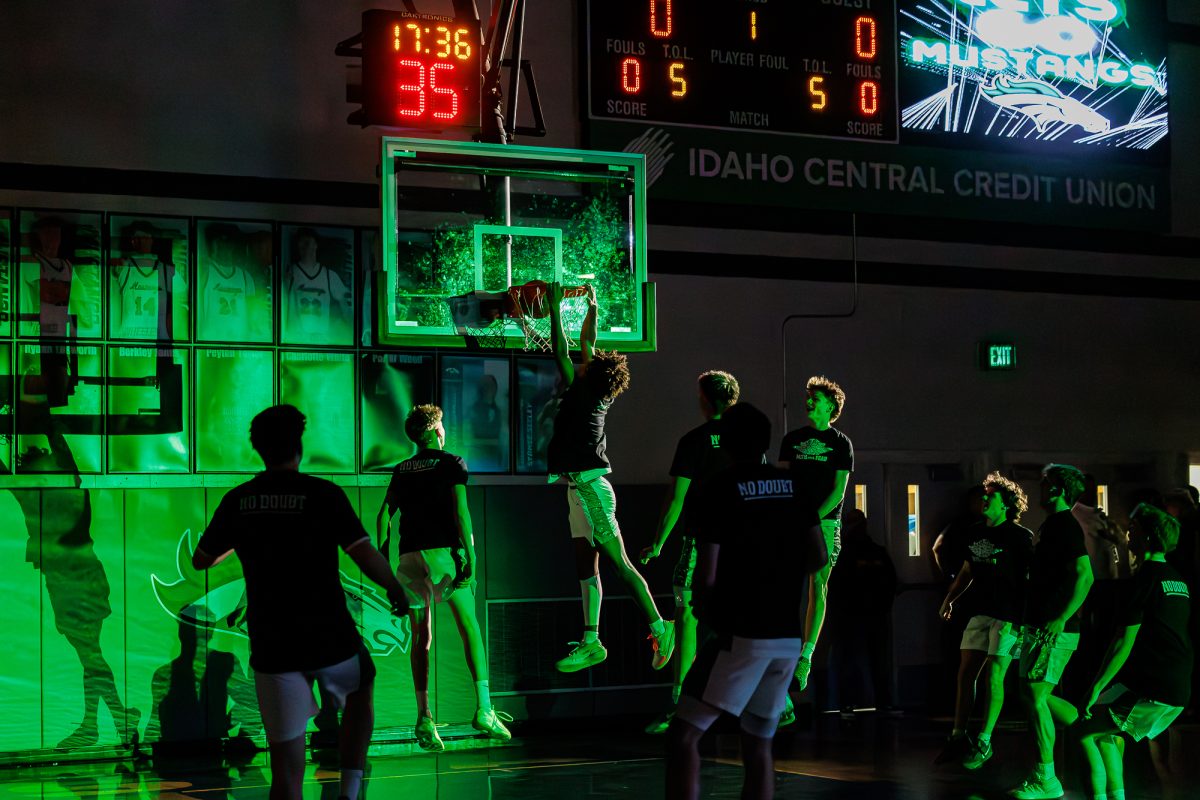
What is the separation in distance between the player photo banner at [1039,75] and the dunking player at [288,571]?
9048mm

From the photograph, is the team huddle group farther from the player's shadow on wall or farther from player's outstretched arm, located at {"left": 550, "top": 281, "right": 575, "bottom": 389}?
the player's shadow on wall

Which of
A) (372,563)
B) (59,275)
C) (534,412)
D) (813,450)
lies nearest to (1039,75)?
(813,450)

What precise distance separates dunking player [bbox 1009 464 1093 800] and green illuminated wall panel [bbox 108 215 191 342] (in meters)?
7.07

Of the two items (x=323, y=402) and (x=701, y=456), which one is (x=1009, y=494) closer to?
(x=701, y=456)

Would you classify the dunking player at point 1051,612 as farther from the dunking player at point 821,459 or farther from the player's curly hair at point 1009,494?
the dunking player at point 821,459

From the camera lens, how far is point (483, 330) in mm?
10758

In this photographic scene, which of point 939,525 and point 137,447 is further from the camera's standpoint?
point 939,525

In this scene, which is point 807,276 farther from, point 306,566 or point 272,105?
point 306,566

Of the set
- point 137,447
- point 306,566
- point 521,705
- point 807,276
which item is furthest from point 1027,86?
point 306,566

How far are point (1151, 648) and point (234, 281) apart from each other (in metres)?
7.85

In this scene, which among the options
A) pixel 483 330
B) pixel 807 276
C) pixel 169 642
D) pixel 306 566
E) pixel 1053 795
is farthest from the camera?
pixel 807 276

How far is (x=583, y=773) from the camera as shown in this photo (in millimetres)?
9938

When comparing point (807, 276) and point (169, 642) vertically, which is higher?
point (807, 276)

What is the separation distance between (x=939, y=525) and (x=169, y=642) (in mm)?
7684
